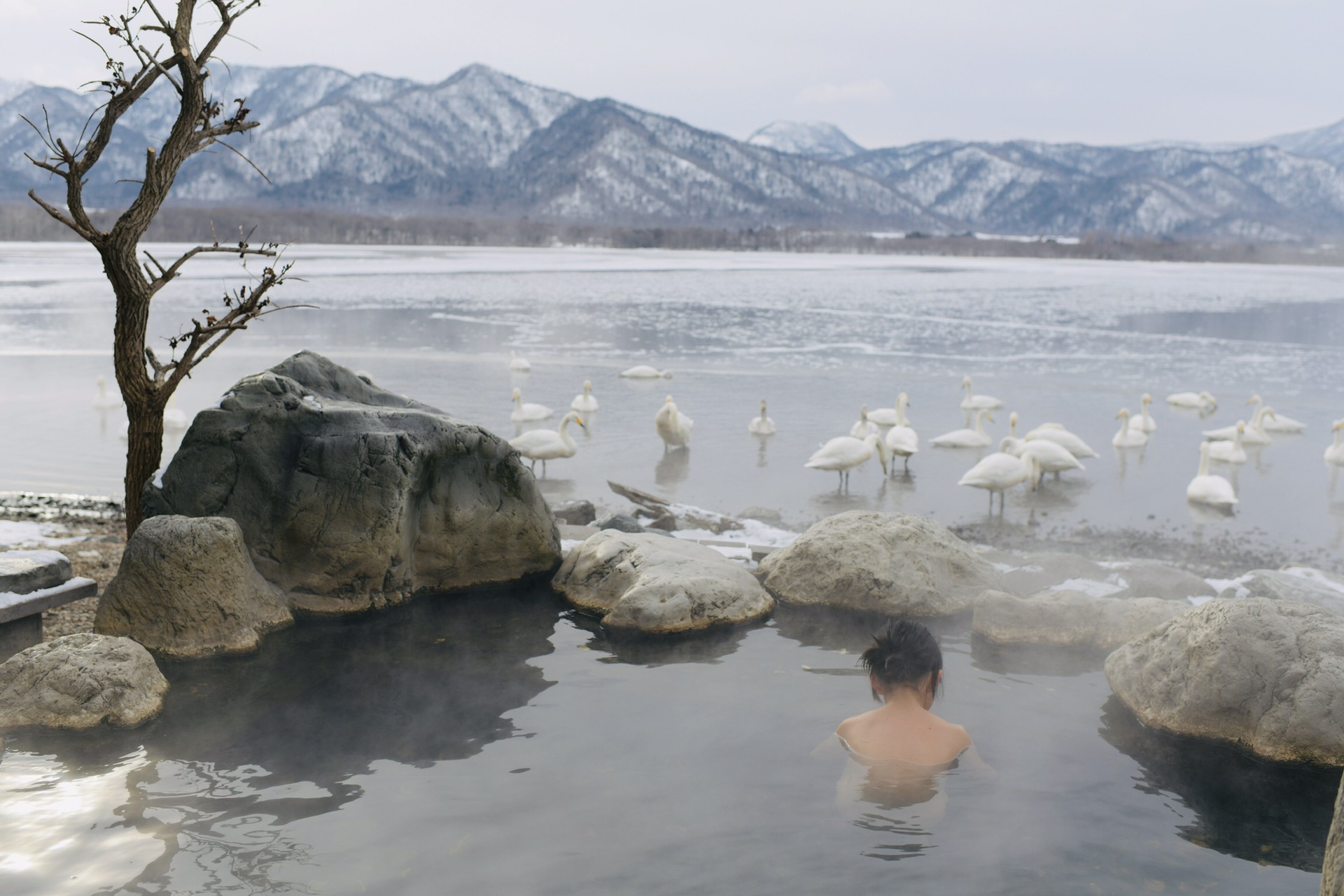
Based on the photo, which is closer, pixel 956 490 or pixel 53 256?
pixel 956 490

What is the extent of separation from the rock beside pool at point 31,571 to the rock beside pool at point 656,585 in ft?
10.2

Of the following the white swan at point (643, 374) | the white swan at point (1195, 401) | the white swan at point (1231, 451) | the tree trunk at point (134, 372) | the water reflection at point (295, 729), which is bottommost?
the water reflection at point (295, 729)

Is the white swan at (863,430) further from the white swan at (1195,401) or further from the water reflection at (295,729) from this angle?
the water reflection at (295,729)

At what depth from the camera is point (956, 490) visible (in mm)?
12188

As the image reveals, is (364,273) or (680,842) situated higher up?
(364,273)

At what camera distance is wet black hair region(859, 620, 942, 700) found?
15.4 ft

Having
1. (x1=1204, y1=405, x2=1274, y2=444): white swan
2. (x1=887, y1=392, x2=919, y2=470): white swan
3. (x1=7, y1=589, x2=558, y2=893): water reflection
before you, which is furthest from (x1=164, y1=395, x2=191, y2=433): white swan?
(x1=1204, y1=405, x2=1274, y2=444): white swan

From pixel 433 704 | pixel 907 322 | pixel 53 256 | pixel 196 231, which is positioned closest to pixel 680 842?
pixel 433 704

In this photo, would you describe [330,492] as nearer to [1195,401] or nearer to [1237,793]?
[1237,793]

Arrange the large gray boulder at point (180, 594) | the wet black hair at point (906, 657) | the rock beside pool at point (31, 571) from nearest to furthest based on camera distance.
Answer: the wet black hair at point (906, 657)
the rock beside pool at point (31, 571)
the large gray boulder at point (180, 594)

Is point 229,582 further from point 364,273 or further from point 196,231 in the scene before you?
point 196,231

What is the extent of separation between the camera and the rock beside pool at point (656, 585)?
6.79 m

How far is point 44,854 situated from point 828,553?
499 centimetres

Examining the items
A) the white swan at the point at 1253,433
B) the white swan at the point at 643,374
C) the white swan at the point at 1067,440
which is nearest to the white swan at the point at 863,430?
the white swan at the point at 1067,440
